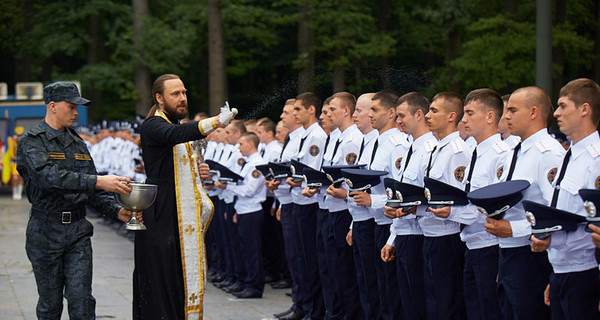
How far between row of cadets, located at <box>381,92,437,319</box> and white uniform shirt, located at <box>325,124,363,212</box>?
1285 millimetres

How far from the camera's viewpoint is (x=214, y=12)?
100ft

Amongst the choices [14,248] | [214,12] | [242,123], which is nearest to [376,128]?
[242,123]

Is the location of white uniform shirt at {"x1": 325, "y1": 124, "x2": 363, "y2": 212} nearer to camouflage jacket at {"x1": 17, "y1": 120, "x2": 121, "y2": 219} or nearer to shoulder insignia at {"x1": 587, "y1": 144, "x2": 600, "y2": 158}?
camouflage jacket at {"x1": 17, "y1": 120, "x2": 121, "y2": 219}

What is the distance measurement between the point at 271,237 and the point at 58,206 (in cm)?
630

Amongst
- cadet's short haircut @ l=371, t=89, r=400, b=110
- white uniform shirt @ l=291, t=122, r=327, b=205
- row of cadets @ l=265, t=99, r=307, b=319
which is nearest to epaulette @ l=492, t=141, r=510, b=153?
cadet's short haircut @ l=371, t=89, r=400, b=110

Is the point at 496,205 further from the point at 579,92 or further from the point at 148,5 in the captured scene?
the point at 148,5

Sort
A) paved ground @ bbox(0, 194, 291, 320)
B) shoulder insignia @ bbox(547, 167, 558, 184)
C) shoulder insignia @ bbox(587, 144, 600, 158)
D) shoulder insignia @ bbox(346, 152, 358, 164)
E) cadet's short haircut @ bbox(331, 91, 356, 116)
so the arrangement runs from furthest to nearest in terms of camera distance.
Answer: paved ground @ bbox(0, 194, 291, 320) → cadet's short haircut @ bbox(331, 91, 356, 116) → shoulder insignia @ bbox(346, 152, 358, 164) → shoulder insignia @ bbox(547, 167, 558, 184) → shoulder insignia @ bbox(587, 144, 600, 158)

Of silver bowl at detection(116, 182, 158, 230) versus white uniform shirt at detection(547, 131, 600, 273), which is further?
silver bowl at detection(116, 182, 158, 230)

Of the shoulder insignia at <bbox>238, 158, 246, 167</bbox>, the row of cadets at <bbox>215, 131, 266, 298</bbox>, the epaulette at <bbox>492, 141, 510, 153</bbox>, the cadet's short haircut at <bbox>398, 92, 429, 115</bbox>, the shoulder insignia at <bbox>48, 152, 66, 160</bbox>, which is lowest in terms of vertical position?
the row of cadets at <bbox>215, 131, 266, 298</bbox>

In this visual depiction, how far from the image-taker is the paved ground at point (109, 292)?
32.9 feet

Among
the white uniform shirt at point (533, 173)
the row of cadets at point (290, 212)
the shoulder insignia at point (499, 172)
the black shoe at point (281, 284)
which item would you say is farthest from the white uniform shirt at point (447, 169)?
the black shoe at point (281, 284)

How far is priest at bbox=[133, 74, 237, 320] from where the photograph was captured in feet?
22.8

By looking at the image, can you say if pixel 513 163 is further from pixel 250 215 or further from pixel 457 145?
pixel 250 215

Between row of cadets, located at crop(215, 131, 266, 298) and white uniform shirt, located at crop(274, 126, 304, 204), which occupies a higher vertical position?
white uniform shirt, located at crop(274, 126, 304, 204)
